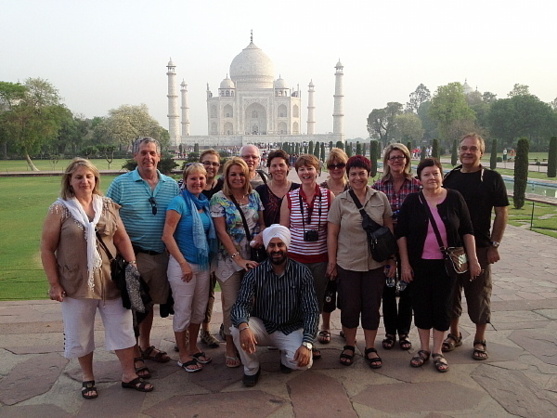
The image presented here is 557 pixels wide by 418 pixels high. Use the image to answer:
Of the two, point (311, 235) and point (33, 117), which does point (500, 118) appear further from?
point (311, 235)

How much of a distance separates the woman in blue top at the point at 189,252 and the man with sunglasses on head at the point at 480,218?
140cm

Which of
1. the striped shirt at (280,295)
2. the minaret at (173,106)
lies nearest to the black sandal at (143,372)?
the striped shirt at (280,295)

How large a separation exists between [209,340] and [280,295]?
70 centimetres

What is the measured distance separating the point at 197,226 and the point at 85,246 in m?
0.55

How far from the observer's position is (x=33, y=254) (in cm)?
578

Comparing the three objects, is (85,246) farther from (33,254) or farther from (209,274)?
(33,254)

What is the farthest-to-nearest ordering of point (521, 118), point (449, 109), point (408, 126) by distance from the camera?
point (408, 126), point (449, 109), point (521, 118)

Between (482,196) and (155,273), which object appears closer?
(155,273)

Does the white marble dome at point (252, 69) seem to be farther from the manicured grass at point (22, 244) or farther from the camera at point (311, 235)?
the camera at point (311, 235)

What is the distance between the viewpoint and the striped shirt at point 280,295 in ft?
8.02

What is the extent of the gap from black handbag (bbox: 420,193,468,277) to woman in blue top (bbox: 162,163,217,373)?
115cm

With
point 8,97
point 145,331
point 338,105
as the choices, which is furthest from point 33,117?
point 338,105

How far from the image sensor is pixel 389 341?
9.21 ft

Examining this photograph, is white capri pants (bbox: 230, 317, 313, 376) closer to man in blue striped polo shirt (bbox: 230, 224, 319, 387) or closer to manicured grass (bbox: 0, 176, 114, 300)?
man in blue striped polo shirt (bbox: 230, 224, 319, 387)
